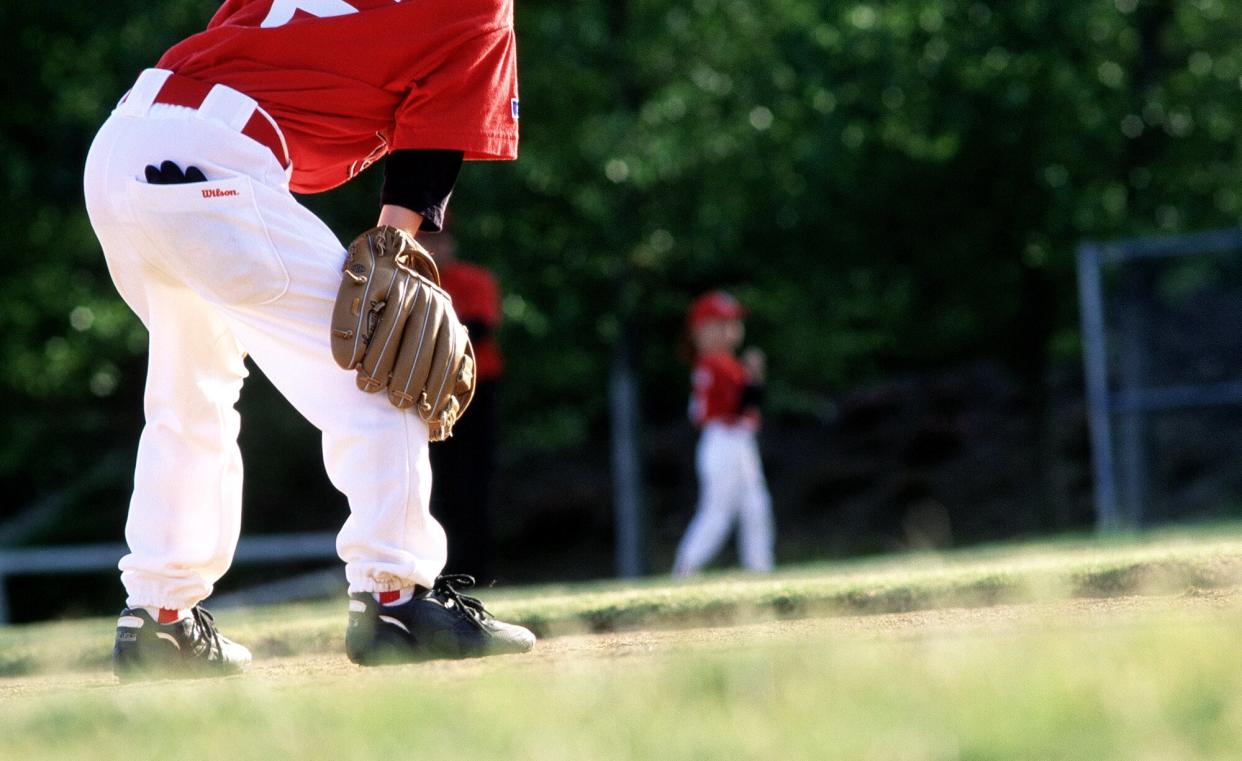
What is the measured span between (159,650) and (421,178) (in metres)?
1.15

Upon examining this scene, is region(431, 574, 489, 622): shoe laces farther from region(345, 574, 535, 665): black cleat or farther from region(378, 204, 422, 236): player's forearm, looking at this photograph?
region(378, 204, 422, 236): player's forearm

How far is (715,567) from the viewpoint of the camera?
15.2 meters

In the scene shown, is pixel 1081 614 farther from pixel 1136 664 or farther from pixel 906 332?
pixel 906 332

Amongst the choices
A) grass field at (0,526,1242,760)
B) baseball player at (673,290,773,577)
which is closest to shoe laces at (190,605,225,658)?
grass field at (0,526,1242,760)

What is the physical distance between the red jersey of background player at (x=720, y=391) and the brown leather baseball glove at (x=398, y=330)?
7.55 m

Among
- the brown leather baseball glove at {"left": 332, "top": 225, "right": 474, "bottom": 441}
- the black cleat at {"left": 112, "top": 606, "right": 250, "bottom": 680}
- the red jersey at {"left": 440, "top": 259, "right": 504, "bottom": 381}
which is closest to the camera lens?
the brown leather baseball glove at {"left": 332, "top": 225, "right": 474, "bottom": 441}

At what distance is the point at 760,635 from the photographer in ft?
12.0

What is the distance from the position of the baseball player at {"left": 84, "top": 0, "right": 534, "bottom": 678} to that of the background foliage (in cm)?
808

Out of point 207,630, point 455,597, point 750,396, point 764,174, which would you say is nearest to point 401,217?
point 455,597

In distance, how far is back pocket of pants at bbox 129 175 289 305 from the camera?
3449mm

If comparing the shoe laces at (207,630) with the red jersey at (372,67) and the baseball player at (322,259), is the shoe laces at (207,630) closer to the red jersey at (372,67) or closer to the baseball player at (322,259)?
the baseball player at (322,259)

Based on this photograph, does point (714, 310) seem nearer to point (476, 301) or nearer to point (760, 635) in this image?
point (476, 301)

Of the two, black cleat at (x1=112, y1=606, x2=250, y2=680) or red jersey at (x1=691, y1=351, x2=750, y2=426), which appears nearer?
black cleat at (x1=112, y1=606, x2=250, y2=680)

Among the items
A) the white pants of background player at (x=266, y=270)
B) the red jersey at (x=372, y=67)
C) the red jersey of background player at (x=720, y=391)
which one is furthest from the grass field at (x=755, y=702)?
the red jersey of background player at (x=720, y=391)
